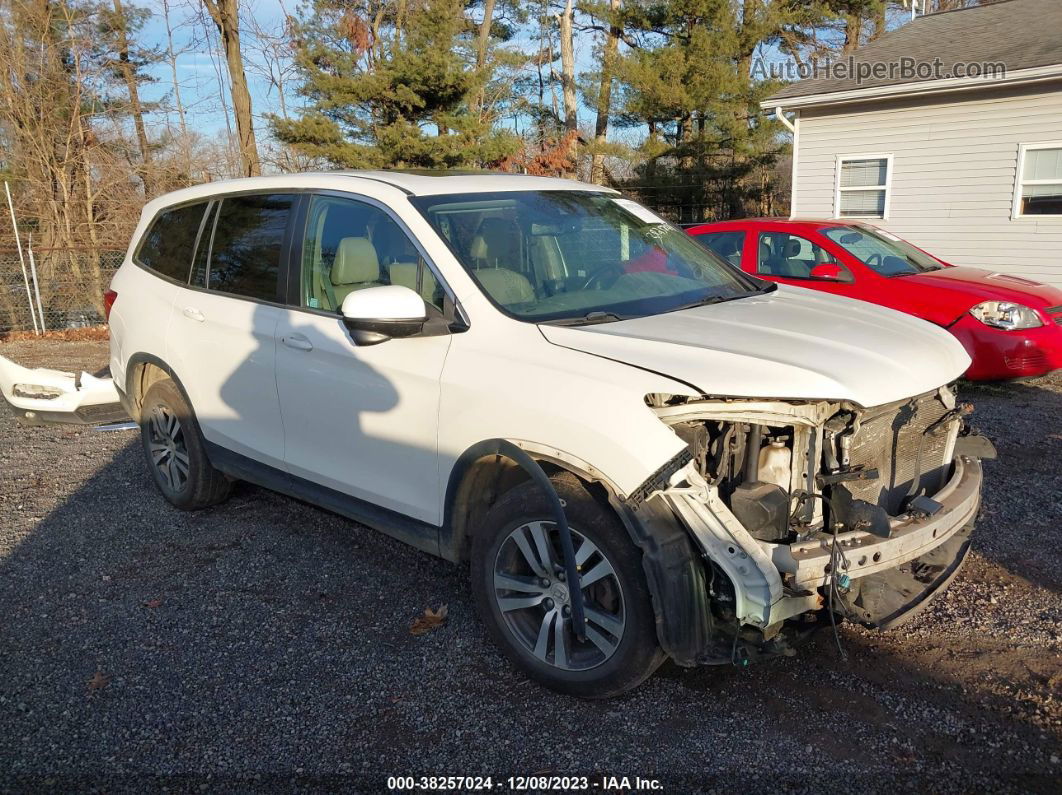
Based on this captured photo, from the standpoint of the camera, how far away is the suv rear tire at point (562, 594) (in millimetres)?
2939

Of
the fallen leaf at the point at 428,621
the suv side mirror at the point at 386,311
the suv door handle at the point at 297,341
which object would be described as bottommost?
the fallen leaf at the point at 428,621

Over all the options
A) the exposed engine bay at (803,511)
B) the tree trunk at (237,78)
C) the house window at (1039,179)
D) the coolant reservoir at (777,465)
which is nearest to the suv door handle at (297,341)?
the exposed engine bay at (803,511)

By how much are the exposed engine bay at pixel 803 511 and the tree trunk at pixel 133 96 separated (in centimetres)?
1702

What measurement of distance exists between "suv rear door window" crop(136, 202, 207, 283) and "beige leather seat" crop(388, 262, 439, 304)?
184 cm

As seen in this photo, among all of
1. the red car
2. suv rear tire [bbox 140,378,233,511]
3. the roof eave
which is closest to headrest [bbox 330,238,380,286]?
suv rear tire [bbox 140,378,233,511]

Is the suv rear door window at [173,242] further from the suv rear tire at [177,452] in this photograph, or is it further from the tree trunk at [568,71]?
the tree trunk at [568,71]

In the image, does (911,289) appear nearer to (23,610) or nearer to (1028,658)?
(1028,658)

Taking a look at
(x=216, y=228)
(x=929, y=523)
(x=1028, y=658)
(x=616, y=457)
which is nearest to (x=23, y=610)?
(x=216, y=228)

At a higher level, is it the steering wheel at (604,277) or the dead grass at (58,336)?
the steering wheel at (604,277)

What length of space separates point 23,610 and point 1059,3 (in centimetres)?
1813

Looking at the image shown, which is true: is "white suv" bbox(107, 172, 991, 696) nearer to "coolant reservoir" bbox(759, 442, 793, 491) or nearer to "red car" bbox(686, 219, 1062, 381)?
"coolant reservoir" bbox(759, 442, 793, 491)

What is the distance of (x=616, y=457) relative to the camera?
2871 millimetres

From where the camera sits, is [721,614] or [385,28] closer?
[721,614]

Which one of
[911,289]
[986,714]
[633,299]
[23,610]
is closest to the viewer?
[986,714]
